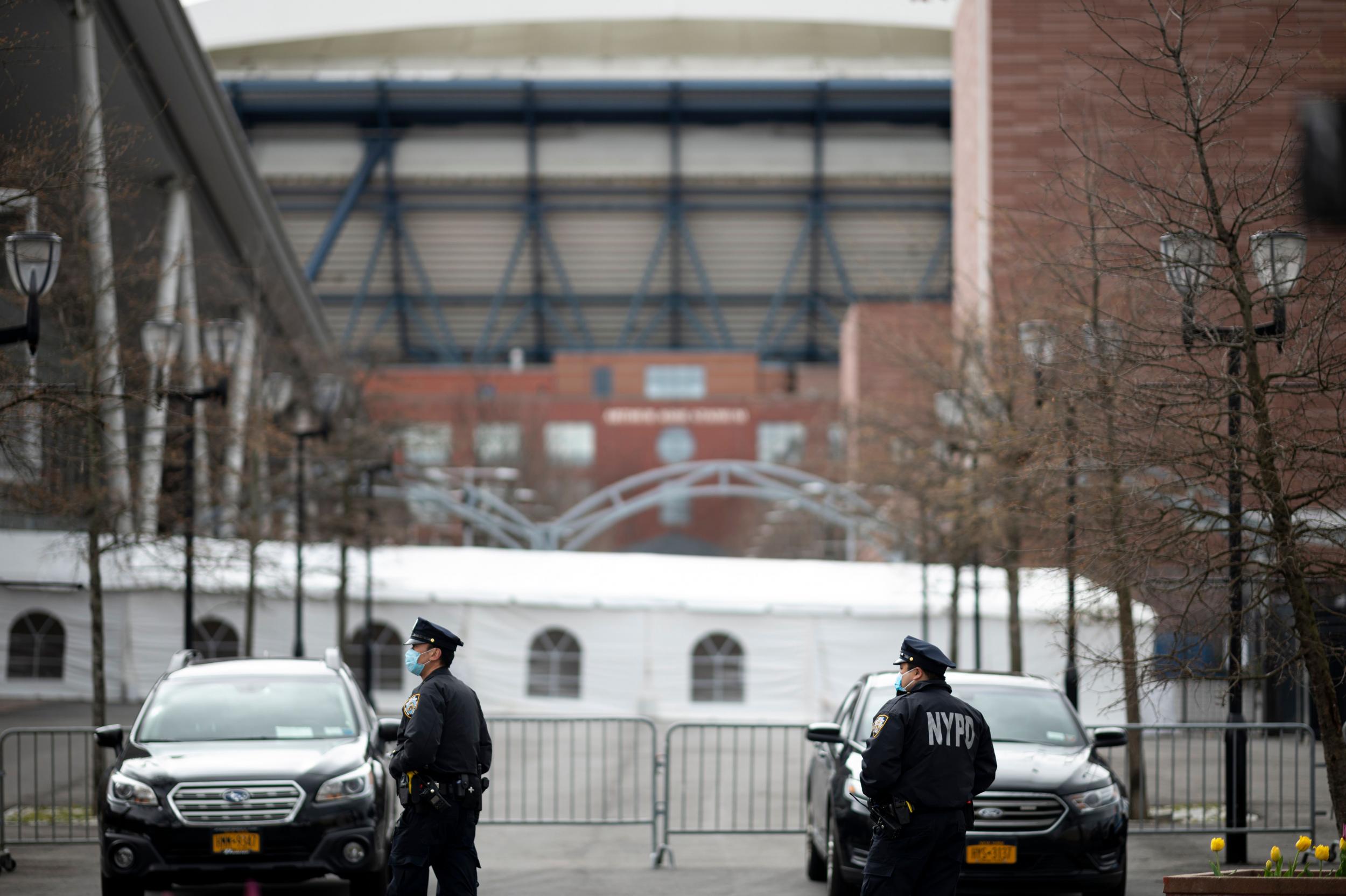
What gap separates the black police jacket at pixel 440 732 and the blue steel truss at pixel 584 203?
55462mm

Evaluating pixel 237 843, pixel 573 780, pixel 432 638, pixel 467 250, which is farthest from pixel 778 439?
pixel 432 638

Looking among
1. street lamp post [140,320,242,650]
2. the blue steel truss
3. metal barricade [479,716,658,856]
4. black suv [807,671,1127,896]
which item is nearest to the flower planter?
black suv [807,671,1127,896]

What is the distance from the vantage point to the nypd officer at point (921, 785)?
7.75 metres

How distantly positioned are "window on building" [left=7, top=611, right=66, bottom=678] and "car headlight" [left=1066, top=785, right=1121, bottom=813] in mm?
22692

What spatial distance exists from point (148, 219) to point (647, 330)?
163ft

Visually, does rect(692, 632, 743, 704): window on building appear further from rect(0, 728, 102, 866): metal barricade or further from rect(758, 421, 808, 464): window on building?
rect(758, 421, 808, 464): window on building

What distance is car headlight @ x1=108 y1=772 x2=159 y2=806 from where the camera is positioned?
9.86 meters

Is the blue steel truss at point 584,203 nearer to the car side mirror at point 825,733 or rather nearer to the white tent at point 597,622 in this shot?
the white tent at point 597,622

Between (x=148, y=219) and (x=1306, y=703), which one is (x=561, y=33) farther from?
(x=1306, y=703)

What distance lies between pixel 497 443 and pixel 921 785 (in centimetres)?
6195

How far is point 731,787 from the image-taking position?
1819 cm

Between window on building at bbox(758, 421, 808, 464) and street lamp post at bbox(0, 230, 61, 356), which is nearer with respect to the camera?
street lamp post at bbox(0, 230, 61, 356)

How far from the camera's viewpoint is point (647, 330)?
76.5 m

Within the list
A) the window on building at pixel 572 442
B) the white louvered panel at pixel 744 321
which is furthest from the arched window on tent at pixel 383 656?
the white louvered panel at pixel 744 321
